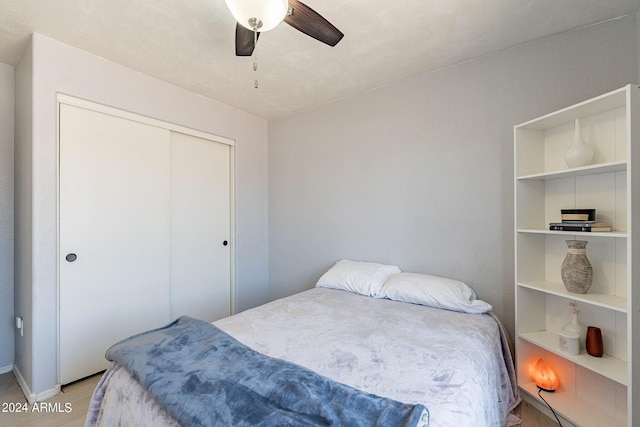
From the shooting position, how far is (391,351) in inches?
50.8

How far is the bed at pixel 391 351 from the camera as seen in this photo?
100 cm

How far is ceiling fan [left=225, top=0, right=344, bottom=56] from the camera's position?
3.71 ft

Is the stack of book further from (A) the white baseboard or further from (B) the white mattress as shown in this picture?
(A) the white baseboard

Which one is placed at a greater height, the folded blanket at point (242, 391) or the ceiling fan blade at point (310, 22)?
the ceiling fan blade at point (310, 22)

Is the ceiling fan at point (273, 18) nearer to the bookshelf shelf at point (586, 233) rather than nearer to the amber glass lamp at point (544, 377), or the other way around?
the bookshelf shelf at point (586, 233)

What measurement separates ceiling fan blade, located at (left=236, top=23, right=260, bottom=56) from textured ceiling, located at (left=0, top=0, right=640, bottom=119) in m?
0.30

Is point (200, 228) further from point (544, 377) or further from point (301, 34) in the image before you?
point (544, 377)

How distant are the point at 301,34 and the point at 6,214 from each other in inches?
107

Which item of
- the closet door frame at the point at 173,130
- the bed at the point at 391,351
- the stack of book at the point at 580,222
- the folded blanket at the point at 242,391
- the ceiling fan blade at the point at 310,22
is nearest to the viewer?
the folded blanket at the point at 242,391

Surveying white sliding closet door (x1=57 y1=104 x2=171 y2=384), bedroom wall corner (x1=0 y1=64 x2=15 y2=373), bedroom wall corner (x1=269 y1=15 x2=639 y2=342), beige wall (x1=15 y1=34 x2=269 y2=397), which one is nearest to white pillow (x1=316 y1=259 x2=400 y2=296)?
bedroom wall corner (x1=269 y1=15 x2=639 y2=342)

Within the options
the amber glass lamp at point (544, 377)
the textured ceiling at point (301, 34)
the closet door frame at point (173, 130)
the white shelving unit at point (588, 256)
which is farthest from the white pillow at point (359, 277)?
the textured ceiling at point (301, 34)

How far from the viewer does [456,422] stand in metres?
0.89


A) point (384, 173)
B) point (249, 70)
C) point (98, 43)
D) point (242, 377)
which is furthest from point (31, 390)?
point (384, 173)

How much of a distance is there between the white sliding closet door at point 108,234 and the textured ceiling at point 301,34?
566 millimetres
